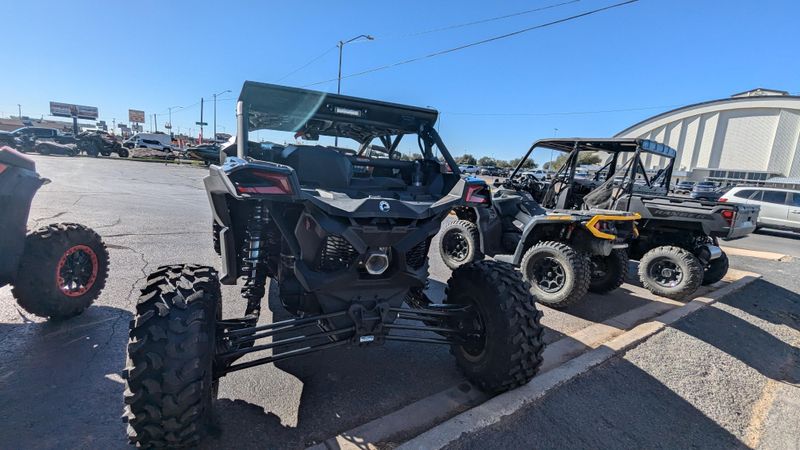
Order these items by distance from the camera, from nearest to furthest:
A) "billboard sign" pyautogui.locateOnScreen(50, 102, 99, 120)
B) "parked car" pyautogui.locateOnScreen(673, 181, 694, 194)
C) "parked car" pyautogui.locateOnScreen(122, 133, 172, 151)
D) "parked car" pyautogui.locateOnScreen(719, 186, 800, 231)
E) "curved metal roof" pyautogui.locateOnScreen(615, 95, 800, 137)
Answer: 1. "parked car" pyautogui.locateOnScreen(719, 186, 800, 231)
2. "parked car" pyautogui.locateOnScreen(673, 181, 694, 194)
3. "parked car" pyautogui.locateOnScreen(122, 133, 172, 151)
4. "curved metal roof" pyautogui.locateOnScreen(615, 95, 800, 137)
5. "billboard sign" pyautogui.locateOnScreen(50, 102, 99, 120)

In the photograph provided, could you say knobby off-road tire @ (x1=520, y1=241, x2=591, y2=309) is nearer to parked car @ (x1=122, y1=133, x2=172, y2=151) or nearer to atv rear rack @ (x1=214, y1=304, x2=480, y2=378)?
atv rear rack @ (x1=214, y1=304, x2=480, y2=378)

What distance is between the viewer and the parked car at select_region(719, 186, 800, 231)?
14.1 meters

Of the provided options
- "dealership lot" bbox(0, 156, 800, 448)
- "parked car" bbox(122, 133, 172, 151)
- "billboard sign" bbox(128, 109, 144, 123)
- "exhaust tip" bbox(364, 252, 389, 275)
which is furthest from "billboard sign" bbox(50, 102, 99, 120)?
"exhaust tip" bbox(364, 252, 389, 275)

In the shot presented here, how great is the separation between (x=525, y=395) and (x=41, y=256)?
13.3ft

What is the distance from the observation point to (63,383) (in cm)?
263

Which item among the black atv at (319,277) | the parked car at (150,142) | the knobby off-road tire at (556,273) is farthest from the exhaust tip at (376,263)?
the parked car at (150,142)

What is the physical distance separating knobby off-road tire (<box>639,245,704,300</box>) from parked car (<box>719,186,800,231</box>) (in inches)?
433

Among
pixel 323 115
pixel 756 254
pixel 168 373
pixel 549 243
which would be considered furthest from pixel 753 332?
pixel 756 254

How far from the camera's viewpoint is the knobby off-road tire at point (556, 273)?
4.66 meters

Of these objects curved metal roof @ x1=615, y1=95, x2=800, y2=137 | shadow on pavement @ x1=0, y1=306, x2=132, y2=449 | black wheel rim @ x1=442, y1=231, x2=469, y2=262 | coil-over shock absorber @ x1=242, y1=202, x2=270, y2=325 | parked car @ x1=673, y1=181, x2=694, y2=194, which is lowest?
shadow on pavement @ x1=0, y1=306, x2=132, y2=449

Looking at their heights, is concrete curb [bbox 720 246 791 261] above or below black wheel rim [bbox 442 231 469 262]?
below

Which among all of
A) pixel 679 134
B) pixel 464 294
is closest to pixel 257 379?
pixel 464 294

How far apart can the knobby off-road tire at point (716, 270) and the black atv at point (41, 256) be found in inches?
320

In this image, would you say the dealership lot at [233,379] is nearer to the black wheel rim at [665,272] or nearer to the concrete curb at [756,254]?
the black wheel rim at [665,272]
